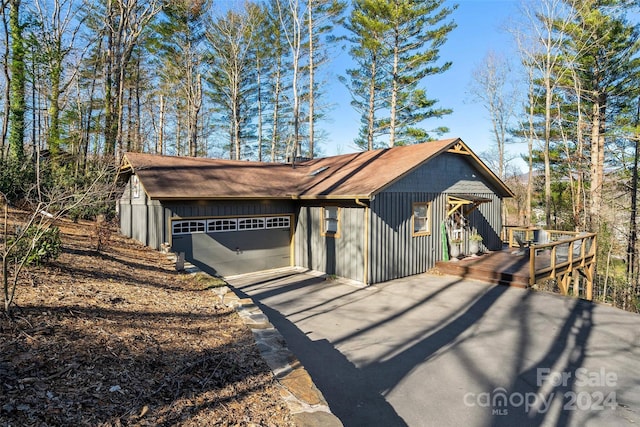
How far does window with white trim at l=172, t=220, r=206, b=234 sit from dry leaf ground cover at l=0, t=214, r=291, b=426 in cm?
452

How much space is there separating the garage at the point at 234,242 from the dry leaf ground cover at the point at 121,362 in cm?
471

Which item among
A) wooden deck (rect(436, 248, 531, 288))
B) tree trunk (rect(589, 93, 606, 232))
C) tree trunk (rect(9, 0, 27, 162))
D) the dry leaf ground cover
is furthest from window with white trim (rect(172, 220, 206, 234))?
tree trunk (rect(589, 93, 606, 232))

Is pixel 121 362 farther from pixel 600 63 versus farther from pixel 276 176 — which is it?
pixel 600 63

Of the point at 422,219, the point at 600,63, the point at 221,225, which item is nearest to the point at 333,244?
the point at 422,219

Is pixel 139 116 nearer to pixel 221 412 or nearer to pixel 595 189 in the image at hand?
pixel 221 412

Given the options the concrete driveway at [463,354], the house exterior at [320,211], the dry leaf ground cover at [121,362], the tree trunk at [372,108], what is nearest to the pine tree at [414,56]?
the tree trunk at [372,108]

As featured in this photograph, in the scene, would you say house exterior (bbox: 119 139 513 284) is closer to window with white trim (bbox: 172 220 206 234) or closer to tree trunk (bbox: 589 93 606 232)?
window with white trim (bbox: 172 220 206 234)

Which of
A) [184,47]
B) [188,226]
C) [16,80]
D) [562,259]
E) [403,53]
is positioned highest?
[184,47]

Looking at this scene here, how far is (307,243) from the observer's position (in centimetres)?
1120

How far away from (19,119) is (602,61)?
87.8 ft

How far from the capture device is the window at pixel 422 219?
1051 cm

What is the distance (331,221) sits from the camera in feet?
34.1

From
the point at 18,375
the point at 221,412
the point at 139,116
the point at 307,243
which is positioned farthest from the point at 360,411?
the point at 139,116

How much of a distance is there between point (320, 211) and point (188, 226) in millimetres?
3908
